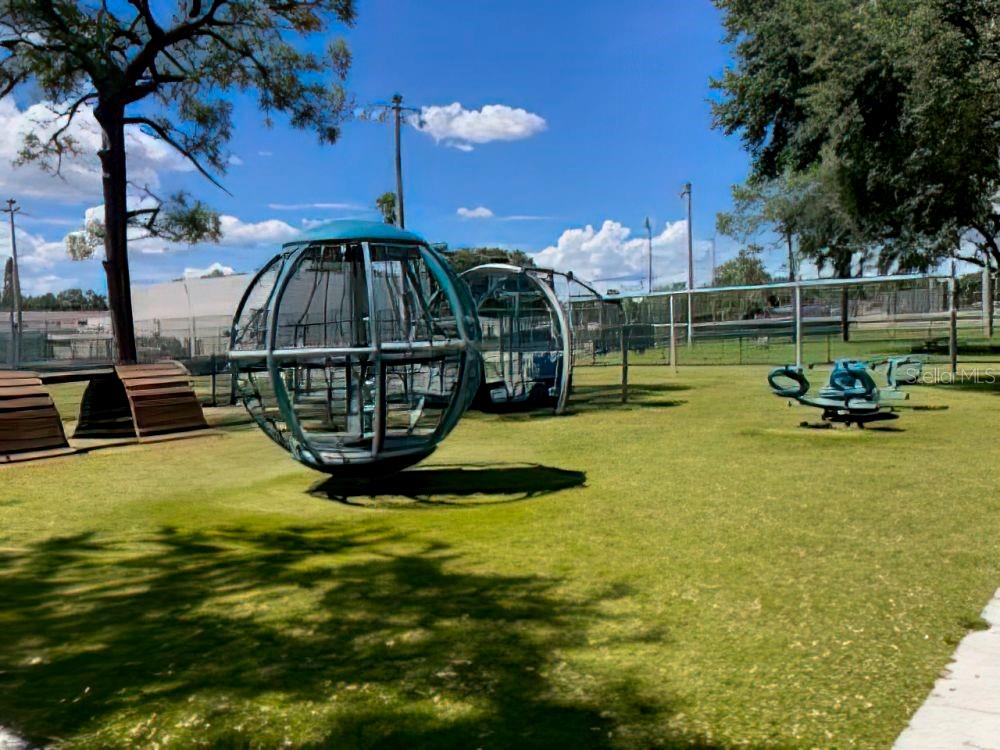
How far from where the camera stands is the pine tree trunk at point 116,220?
692 inches

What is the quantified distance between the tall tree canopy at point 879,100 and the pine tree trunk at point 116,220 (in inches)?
584

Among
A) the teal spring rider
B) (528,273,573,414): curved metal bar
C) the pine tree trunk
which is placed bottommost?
the teal spring rider

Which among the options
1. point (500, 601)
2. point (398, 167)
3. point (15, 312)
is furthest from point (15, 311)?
point (500, 601)

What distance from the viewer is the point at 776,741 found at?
303cm

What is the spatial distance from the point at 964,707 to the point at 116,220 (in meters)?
18.5

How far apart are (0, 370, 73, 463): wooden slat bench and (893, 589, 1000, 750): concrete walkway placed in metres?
10.9

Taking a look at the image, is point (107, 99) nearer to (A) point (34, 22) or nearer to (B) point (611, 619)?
(A) point (34, 22)

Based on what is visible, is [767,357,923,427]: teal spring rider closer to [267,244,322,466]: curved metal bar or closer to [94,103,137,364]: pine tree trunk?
[267,244,322,466]: curved metal bar

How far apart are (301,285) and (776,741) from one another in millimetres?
10867

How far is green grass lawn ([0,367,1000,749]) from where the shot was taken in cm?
329

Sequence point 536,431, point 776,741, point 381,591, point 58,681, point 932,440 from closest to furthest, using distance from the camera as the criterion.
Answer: point 776,741 → point 58,681 → point 381,591 → point 932,440 → point 536,431

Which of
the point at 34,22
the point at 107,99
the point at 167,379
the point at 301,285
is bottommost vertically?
the point at 167,379

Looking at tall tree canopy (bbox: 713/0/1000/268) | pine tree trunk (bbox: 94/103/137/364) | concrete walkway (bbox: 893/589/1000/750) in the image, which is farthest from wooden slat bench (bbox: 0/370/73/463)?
tall tree canopy (bbox: 713/0/1000/268)

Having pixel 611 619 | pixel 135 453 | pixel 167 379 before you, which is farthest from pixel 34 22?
pixel 611 619
